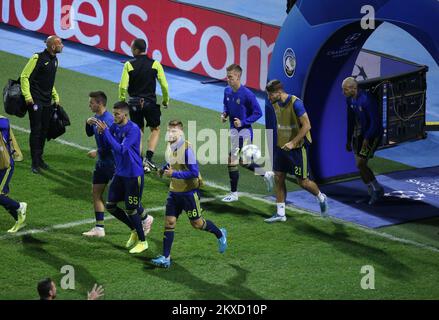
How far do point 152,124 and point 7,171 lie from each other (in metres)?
3.87

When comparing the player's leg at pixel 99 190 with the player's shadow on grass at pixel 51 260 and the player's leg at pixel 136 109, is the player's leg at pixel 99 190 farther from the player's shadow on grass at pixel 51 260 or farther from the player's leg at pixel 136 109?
the player's leg at pixel 136 109

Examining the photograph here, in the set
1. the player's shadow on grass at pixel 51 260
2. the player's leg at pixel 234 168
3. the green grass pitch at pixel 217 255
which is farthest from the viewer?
the player's leg at pixel 234 168

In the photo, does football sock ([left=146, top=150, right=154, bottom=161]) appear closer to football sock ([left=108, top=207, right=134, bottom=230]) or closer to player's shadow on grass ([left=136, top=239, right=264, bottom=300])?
football sock ([left=108, top=207, right=134, bottom=230])

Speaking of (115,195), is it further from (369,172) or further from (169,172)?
(369,172)

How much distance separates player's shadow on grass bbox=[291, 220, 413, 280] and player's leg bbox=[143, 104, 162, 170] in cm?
343

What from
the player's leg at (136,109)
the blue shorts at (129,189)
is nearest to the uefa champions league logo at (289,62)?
the player's leg at (136,109)

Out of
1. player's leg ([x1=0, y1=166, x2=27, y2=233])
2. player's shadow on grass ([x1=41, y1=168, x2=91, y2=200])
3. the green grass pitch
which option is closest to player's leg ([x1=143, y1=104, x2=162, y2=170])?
the green grass pitch

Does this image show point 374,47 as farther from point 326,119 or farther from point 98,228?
point 98,228

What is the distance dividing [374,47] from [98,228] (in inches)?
556

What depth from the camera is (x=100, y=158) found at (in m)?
13.6

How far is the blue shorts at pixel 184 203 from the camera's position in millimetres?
12539

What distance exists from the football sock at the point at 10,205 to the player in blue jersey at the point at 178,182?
2246 millimetres

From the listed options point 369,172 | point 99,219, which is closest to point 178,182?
point 99,219
